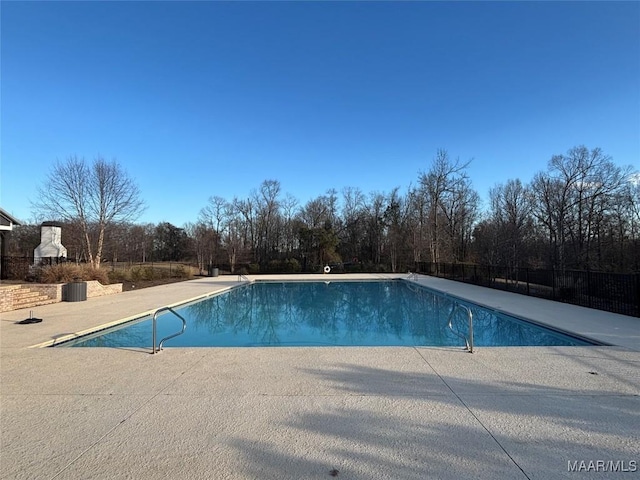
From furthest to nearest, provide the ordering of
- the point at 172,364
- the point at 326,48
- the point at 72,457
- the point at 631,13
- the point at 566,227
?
1. the point at 566,227
2. the point at 326,48
3. the point at 631,13
4. the point at 172,364
5. the point at 72,457

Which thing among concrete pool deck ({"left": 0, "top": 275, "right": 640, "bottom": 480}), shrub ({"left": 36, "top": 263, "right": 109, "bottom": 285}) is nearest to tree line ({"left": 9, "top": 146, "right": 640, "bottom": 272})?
shrub ({"left": 36, "top": 263, "right": 109, "bottom": 285})

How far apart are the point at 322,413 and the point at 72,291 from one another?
1172 centimetres

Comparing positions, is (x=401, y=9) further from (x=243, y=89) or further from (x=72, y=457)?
(x=72, y=457)

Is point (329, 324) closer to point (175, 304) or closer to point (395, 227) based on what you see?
point (175, 304)

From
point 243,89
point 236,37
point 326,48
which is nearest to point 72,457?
point 236,37

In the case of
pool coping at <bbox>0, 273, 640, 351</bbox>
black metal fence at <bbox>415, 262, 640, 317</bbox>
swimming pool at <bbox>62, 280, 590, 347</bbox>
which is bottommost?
swimming pool at <bbox>62, 280, 590, 347</bbox>

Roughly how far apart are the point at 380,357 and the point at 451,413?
1.95 m

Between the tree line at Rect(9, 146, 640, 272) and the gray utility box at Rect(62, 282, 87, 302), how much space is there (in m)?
8.58

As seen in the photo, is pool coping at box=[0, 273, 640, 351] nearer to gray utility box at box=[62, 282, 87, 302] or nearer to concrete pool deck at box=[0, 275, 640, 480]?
gray utility box at box=[62, 282, 87, 302]

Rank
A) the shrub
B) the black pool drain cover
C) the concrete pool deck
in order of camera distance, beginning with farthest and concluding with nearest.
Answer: the shrub, the black pool drain cover, the concrete pool deck

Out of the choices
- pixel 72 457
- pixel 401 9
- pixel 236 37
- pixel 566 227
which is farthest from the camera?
pixel 566 227

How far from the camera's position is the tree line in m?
20.0

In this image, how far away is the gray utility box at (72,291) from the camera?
1121 cm

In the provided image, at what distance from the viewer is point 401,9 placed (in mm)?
10008
